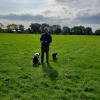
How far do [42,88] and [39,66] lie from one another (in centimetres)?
565

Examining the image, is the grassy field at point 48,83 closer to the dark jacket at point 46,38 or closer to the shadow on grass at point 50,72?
the shadow on grass at point 50,72

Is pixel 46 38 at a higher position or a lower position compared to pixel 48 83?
higher

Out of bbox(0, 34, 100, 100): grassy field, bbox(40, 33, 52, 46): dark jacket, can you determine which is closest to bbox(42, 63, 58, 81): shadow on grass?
bbox(0, 34, 100, 100): grassy field

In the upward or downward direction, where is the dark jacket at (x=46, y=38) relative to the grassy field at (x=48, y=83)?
upward

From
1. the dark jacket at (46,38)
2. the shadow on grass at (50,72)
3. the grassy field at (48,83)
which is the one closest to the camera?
the grassy field at (48,83)

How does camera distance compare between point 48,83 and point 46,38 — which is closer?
point 48,83

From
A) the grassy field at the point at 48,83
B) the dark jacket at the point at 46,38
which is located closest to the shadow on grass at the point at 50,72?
the grassy field at the point at 48,83

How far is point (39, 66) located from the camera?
17.1m

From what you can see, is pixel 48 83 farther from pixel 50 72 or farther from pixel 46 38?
pixel 46 38

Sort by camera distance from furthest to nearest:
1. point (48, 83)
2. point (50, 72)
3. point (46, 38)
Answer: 1. point (46, 38)
2. point (50, 72)
3. point (48, 83)

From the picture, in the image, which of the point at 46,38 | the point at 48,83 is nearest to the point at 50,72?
the point at 48,83

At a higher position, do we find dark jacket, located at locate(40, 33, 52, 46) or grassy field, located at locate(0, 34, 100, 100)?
dark jacket, located at locate(40, 33, 52, 46)

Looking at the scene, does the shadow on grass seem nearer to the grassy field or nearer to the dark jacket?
the grassy field

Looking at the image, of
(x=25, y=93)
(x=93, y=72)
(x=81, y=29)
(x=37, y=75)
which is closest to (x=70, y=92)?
(x=25, y=93)
